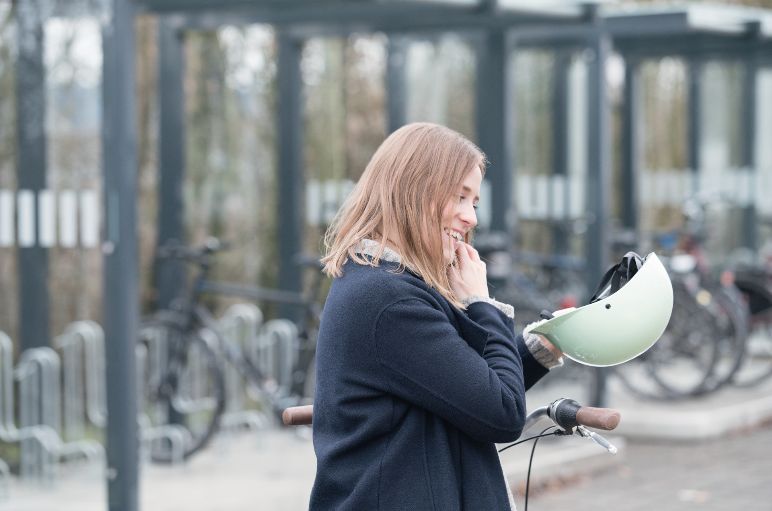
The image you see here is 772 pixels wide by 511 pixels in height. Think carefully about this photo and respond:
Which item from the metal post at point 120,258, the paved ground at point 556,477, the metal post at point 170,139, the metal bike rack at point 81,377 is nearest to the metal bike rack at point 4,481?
the paved ground at point 556,477

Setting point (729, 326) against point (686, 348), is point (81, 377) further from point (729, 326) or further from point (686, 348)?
point (729, 326)

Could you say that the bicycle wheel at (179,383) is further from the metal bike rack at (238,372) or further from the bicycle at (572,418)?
the bicycle at (572,418)

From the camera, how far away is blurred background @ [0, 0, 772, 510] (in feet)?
23.3

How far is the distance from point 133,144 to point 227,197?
126 inches

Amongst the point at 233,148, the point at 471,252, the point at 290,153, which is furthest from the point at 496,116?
the point at 471,252

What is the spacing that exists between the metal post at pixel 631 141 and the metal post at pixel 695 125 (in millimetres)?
875

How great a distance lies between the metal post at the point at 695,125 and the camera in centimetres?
1349

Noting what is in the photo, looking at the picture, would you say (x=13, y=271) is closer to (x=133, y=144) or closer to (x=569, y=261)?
(x=133, y=144)

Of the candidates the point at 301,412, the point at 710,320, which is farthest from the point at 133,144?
the point at 710,320

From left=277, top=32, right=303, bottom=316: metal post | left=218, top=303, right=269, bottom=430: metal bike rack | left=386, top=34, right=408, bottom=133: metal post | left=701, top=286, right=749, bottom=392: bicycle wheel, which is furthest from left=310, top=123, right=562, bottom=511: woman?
left=701, top=286, right=749, bottom=392: bicycle wheel

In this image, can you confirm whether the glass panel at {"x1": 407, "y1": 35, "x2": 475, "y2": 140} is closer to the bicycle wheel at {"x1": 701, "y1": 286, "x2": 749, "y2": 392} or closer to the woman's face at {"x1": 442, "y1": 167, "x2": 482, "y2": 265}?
the bicycle wheel at {"x1": 701, "y1": 286, "x2": 749, "y2": 392}

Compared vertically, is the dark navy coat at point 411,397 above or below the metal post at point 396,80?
below

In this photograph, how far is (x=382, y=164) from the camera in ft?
9.72

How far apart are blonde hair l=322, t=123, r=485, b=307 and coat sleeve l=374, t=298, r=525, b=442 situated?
0.10 m
